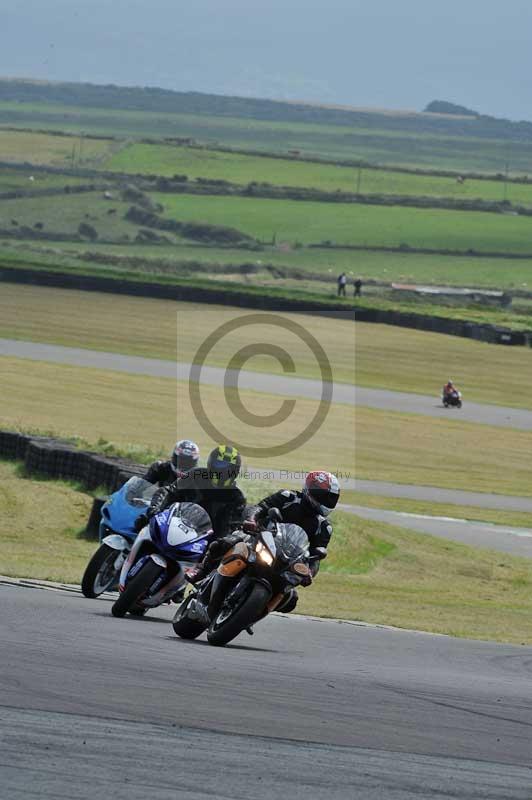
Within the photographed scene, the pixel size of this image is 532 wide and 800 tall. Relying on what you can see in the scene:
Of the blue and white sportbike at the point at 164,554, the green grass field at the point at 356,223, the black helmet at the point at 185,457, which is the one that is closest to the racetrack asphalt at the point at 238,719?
the blue and white sportbike at the point at 164,554

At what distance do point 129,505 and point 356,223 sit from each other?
10866 cm

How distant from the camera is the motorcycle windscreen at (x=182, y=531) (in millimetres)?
10930

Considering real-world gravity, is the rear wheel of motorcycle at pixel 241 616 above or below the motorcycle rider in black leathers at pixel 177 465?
below

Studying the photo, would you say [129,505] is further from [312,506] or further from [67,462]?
[67,462]

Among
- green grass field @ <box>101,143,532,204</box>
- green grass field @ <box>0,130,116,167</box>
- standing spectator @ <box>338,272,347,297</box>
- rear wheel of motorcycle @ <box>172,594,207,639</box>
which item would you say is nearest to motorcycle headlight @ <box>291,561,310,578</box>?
rear wheel of motorcycle @ <box>172,594,207,639</box>

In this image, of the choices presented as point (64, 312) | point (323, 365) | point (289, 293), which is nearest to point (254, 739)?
point (323, 365)

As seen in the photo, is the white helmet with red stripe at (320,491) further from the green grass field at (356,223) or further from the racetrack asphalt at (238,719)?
the green grass field at (356,223)

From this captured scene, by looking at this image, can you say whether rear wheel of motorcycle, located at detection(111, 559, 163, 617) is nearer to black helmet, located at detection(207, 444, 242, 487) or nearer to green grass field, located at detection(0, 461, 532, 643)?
black helmet, located at detection(207, 444, 242, 487)

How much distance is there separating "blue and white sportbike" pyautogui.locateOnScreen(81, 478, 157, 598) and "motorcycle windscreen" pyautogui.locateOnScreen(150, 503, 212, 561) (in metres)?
1.06

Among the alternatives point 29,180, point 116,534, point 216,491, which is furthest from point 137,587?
point 29,180

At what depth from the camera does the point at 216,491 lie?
11.3 m

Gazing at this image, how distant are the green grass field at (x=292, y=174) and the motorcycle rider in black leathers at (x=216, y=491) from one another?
130351 mm

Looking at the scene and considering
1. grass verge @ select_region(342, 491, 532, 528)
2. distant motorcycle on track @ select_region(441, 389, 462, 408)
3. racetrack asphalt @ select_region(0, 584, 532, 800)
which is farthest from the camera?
distant motorcycle on track @ select_region(441, 389, 462, 408)

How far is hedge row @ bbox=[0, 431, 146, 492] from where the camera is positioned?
61.9 ft
